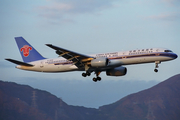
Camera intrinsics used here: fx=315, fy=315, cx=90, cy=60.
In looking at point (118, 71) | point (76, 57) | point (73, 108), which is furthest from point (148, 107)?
point (76, 57)

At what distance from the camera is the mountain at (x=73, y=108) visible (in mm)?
144062

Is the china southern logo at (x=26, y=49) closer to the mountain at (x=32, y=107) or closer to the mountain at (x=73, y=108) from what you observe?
the mountain at (x=32, y=107)

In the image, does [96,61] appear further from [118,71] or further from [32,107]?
[32,107]

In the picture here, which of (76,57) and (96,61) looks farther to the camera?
(76,57)

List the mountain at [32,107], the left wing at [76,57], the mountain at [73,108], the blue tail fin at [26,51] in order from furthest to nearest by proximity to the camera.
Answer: the mountain at [73,108]
the mountain at [32,107]
the blue tail fin at [26,51]
the left wing at [76,57]

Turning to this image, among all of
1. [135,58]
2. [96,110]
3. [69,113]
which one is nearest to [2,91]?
[69,113]

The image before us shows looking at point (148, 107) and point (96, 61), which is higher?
point (96, 61)

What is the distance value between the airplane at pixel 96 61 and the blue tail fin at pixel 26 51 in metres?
0.73

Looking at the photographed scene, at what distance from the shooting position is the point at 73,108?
162500 millimetres

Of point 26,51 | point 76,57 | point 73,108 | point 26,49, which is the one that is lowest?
point 73,108

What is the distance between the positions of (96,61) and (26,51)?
59.3 ft

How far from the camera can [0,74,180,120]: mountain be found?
473 ft

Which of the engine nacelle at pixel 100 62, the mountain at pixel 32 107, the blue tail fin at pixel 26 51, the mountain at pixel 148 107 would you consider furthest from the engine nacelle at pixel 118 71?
the mountain at pixel 148 107

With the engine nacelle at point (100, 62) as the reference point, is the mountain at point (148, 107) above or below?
below
